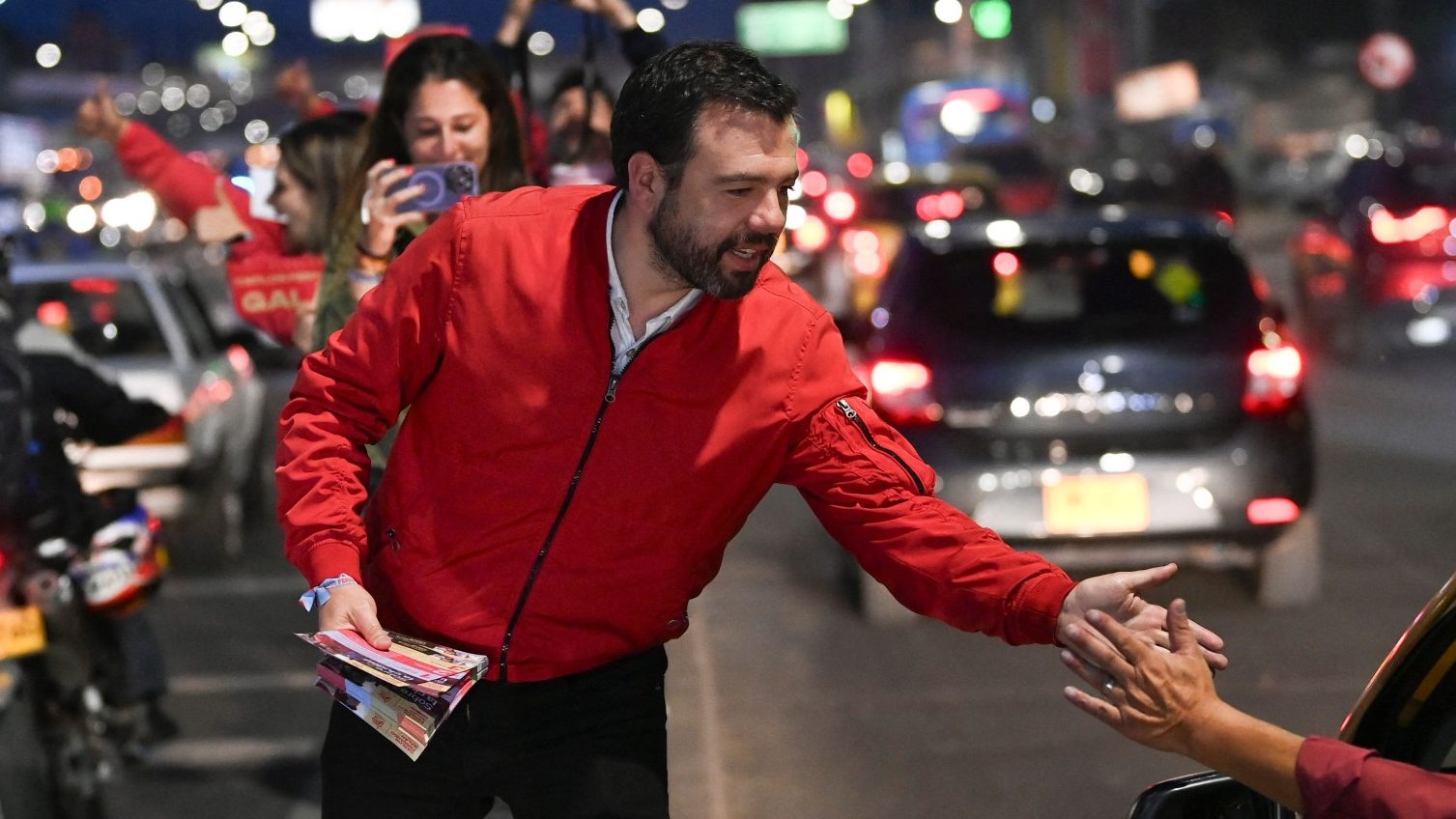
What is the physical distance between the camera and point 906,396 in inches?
297

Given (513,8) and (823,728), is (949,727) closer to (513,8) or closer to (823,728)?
(823,728)

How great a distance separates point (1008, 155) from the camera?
101 ft

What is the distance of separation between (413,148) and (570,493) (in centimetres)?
180

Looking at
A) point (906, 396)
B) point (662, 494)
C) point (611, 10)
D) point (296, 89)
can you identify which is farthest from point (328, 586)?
point (906, 396)

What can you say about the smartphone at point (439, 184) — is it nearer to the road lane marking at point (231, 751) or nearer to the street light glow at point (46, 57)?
the road lane marking at point (231, 751)

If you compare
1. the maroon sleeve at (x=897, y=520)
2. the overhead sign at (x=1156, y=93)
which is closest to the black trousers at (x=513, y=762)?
the maroon sleeve at (x=897, y=520)

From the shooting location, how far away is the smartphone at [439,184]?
4.26 metres

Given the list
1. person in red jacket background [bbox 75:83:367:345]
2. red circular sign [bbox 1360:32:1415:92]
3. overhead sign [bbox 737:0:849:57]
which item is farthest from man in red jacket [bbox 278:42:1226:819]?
overhead sign [bbox 737:0:849:57]

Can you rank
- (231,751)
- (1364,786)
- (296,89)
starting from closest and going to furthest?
(1364,786) < (231,751) < (296,89)

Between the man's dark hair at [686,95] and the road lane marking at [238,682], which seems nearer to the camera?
the man's dark hair at [686,95]

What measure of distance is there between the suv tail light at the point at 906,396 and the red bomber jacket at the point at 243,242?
275 cm

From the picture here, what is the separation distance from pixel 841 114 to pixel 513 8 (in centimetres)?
4458

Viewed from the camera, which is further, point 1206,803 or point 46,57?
point 46,57

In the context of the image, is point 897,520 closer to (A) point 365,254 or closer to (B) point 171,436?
(A) point 365,254
